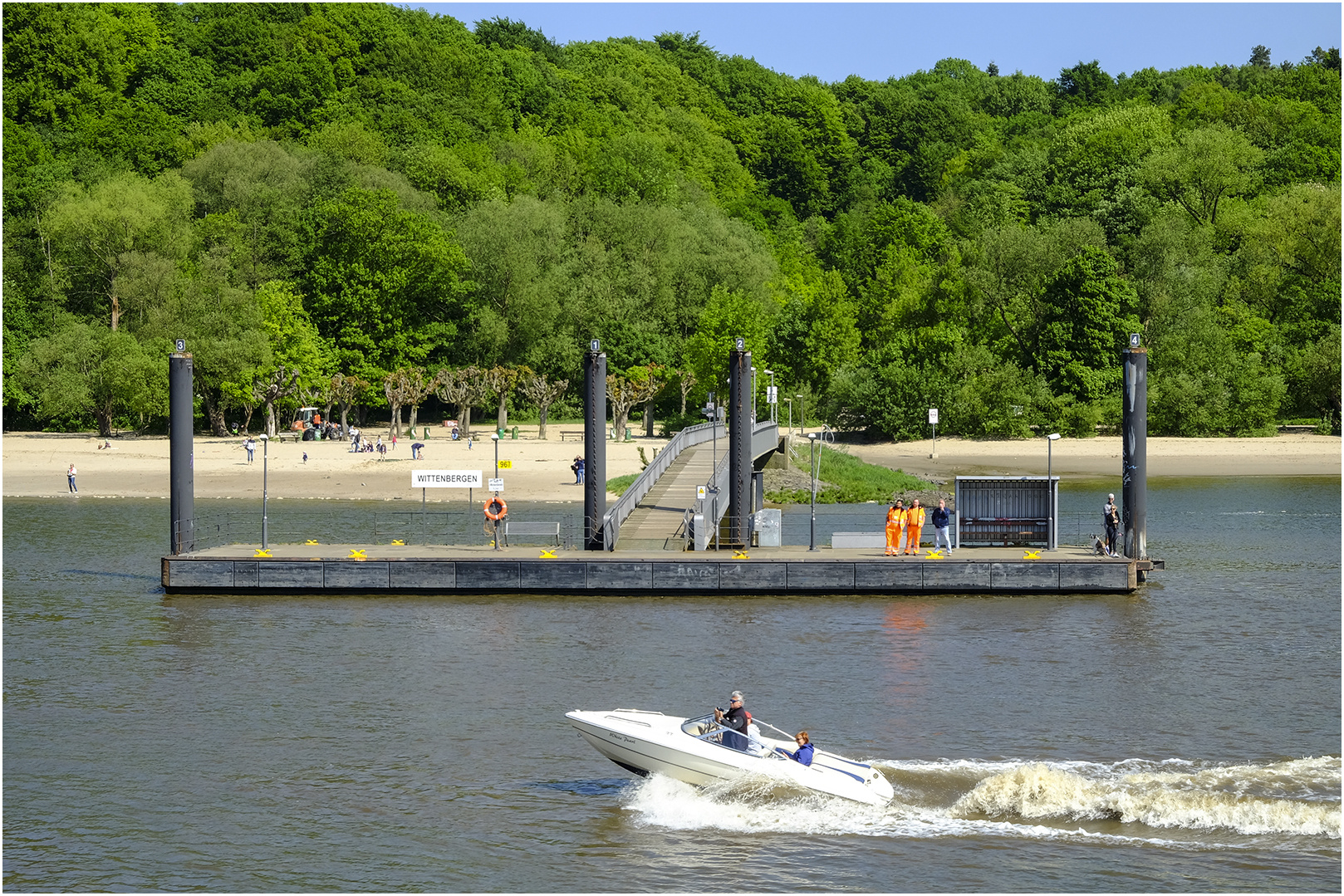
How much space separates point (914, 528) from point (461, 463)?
42740mm

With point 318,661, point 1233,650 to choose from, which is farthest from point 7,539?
point 1233,650

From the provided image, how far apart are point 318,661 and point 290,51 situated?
13290cm

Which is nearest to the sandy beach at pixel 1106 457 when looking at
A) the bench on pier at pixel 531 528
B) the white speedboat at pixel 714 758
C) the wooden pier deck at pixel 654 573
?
the wooden pier deck at pixel 654 573

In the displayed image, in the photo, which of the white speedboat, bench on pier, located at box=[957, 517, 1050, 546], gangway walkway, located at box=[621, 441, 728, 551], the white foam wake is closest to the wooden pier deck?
bench on pier, located at box=[957, 517, 1050, 546]

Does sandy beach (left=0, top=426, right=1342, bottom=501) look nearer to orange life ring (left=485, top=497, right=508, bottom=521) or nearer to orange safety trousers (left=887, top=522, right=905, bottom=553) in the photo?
orange life ring (left=485, top=497, right=508, bottom=521)

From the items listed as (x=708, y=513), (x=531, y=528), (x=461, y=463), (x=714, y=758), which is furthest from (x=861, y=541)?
(x=461, y=463)

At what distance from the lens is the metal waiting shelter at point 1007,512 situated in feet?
142

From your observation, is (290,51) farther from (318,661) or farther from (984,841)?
(984,841)

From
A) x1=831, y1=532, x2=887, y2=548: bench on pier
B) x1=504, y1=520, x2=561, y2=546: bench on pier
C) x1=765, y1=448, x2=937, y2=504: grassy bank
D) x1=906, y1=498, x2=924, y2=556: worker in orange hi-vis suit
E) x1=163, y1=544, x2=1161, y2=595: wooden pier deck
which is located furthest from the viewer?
x1=765, y1=448, x2=937, y2=504: grassy bank

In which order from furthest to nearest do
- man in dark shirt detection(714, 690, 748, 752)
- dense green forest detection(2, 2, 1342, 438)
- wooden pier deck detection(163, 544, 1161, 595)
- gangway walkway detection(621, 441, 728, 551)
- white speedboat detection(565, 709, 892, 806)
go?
1. dense green forest detection(2, 2, 1342, 438)
2. gangway walkway detection(621, 441, 728, 551)
3. wooden pier deck detection(163, 544, 1161, 595)
4. man in dark shirt detection(714, 690, 748, 752)
5. white speedboat detection(565, 709, 892, 806)

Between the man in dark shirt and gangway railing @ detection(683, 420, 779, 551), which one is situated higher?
gangway railing @ detection(683, 420, 779, 551)

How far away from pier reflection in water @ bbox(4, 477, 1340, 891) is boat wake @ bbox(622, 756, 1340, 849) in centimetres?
5

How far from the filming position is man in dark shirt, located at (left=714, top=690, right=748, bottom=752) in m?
23.1

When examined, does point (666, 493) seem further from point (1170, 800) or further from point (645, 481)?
point (1170, 800)
